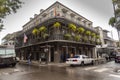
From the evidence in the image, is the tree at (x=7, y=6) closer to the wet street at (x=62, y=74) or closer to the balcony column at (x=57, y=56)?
the wet street at (x=62, y=74)

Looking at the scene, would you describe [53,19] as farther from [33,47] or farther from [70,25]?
[33,47]

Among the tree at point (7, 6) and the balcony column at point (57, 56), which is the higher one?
the tree at point (7, 6)

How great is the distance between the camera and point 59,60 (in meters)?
23.2

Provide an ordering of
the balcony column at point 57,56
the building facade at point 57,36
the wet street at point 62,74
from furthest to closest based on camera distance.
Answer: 1. the balcony column at point 57,56
2. the building facade at point 57,36
3. the wet street at point 62,74

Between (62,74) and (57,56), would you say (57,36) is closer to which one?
(57,56)

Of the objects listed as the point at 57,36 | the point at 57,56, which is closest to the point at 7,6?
the point at 57,36

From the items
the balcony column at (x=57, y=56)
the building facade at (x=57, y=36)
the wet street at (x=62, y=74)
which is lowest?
the wet street at (x=62, y=74)

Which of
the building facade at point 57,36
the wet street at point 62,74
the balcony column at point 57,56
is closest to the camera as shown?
the wet street at point 62,74

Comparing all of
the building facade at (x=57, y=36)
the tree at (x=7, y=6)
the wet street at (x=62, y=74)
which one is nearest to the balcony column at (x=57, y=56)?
the building facade at (x=57, y=36)

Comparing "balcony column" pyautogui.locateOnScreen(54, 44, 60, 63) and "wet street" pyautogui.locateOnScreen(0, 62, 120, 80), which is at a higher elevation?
"balcony column" pyautogui.locateOnScreen(54, 44, 60, 63)

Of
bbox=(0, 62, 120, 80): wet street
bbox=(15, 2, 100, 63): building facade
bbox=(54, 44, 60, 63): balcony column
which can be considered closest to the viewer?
bbox=(0, 62, 120, 80): wet street

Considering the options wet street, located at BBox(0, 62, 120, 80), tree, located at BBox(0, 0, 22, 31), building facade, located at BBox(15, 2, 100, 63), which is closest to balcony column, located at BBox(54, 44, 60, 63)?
building facade, located at BBox(15, 2, 100, 63)

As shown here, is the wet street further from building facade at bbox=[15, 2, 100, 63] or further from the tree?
building facade at bbox=[15, 2, 100, 63]

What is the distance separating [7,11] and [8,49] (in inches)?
339
